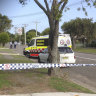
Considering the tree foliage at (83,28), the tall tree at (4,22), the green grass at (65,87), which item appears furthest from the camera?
the tall tree at (4,22)

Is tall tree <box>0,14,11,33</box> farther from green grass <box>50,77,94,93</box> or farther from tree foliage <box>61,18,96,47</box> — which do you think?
green grass <box>50,77,94,93</box>

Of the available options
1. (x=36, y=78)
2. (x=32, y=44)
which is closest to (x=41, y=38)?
(x=32, y=44)

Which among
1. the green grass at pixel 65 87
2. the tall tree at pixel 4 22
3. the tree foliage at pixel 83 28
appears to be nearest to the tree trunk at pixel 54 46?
the green grass at pixel 65 87

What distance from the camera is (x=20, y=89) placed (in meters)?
6.45

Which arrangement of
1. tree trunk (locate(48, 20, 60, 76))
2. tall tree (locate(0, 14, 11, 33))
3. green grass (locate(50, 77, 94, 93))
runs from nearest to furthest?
green grass (locate(50, 77, 94, 93))
tree trunk (locate(48, 20, 60, 76))
tall tree (locate(0, 14, 11, 33))

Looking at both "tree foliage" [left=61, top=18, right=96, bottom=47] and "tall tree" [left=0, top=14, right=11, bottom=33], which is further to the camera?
"tall tree" [left=0, top=14, right=11, bottom=33]

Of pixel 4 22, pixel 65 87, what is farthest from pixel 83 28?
pixel 65 87

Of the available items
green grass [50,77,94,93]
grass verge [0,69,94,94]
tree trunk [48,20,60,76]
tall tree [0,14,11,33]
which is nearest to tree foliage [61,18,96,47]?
tall tree [0,14,11,33]

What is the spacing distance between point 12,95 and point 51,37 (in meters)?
3.74

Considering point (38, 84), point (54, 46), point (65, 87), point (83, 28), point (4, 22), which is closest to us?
point (65, 87)

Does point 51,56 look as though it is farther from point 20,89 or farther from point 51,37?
point 20,89

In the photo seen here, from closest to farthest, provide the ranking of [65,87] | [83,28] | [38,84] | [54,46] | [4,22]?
[65,87] → [38,84] → [54,46] → [83,28] → [4,22]

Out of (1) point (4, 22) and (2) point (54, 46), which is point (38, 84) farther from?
(1) point (4, 22)

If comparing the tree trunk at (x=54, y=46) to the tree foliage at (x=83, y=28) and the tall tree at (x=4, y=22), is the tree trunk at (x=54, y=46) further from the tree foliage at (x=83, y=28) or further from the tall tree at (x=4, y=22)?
the tall tree at (x=4, y=22)
